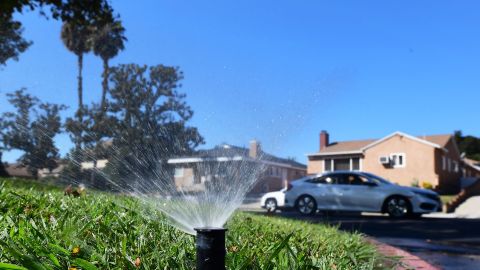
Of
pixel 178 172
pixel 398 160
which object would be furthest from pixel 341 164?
pixel 178 172

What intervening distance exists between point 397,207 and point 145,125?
13864 mm

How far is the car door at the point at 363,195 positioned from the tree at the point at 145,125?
43.9ft

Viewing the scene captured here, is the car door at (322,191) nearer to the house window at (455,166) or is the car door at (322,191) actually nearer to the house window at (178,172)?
the house window at (178,172)

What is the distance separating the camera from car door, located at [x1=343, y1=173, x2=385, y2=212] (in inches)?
629

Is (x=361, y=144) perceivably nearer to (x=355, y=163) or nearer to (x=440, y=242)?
(x=355, y=163)

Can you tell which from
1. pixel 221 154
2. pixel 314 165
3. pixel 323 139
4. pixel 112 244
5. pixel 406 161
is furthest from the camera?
pixel 323 139

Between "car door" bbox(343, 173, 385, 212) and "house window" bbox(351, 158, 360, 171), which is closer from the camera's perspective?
"car door" bbox(343, 173, 385, 212)

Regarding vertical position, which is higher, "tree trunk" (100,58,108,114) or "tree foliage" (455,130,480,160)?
"tree foliage" (455,130,480,160)

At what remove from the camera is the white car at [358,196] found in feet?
51.5

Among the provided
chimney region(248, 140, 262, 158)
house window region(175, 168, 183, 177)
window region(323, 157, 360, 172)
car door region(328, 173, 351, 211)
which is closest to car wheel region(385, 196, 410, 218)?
car door region(328, 173, 351, 211)

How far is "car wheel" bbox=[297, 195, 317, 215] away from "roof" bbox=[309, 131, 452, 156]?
25.1 meters

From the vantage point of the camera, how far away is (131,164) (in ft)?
10.1

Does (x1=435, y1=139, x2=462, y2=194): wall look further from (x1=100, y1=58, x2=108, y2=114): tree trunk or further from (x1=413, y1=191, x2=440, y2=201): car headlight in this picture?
(x1=100, y1=58, x2=108, y2=114): tree trunk

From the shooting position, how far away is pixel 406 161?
1554 inches
